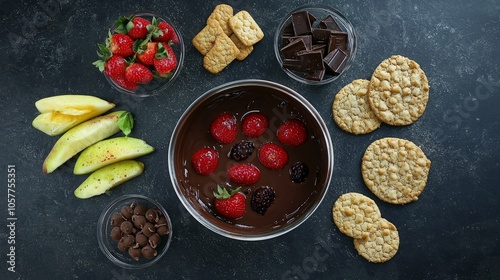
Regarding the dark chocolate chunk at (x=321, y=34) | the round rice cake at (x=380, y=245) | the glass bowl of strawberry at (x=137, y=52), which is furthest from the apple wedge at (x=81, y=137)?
the round rice cake at (x=380, y=245)

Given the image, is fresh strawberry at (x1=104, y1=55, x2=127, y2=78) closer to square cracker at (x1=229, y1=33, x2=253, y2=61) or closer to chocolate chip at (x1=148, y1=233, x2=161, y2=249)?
square cracker at (x1=229, y1=33, x2=253, y2=61)

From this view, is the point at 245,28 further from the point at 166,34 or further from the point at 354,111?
the point at 354,111

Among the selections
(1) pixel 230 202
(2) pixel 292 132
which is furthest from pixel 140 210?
(2) pixel 292 132

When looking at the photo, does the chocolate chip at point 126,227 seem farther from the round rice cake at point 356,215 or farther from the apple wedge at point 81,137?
the round rice cake at point 356,215

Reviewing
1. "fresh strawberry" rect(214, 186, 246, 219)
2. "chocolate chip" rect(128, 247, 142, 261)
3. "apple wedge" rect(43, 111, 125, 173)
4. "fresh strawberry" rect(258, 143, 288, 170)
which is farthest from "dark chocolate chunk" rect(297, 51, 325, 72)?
"chocolate chip" rect(128, 247, 142, 261)

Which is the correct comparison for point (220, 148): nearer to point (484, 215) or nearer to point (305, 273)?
point (305, 273)
